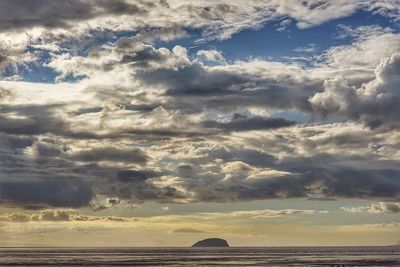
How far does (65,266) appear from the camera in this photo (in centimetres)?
16062

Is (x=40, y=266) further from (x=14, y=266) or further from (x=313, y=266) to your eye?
(x=313, y=266)

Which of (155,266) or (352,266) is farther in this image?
A: (155,266)

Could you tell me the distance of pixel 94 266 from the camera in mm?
158125

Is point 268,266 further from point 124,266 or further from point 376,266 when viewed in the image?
A: point 124,266

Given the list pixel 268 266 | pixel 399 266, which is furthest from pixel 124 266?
pixel 399 266

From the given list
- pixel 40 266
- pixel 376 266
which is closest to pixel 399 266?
pixel 376 266

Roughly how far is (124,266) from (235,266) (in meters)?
29.2

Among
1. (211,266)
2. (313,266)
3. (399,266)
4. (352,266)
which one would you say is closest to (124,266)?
(211,266)

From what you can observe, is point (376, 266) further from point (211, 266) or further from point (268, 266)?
point (211, 266)

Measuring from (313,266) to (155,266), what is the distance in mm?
41627

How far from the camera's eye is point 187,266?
6063 inches

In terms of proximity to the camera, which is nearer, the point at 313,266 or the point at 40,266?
the point at 313,266

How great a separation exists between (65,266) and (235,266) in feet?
150

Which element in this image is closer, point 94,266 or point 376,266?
point 376,266
